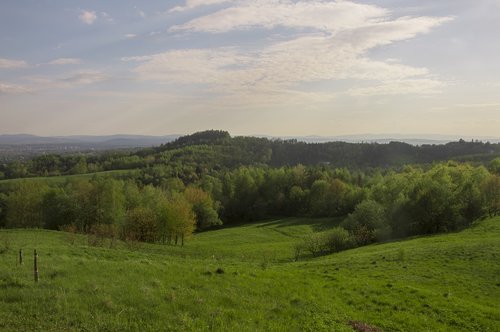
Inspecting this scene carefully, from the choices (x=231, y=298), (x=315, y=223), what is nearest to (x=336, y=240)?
(x=231, y=298)

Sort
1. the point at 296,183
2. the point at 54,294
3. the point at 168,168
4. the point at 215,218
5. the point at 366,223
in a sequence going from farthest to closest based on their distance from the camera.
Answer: the point at 168,168 < the point at 296,183 < the point at 215,218 < the point at 366,223 < the point at 54,294

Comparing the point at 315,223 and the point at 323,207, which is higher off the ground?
the point at 323,207

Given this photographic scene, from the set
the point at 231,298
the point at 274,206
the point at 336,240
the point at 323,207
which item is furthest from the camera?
the point at 274,206

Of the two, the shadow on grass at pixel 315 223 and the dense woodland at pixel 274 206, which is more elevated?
the dense woodland at pixel 274 206

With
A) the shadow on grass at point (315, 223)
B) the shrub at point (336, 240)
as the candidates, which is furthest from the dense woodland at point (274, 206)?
the shadow on grass at point (315, 223)

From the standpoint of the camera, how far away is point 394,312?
1844cm

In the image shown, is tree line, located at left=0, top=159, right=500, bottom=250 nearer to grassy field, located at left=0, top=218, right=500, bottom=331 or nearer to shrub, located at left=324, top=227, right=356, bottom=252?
shrub, located at left=324, top=227, right=356, bottom=252

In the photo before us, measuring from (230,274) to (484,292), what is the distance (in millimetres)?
16174

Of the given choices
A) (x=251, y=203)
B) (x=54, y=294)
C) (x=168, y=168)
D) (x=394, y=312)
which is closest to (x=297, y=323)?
(x=394, y=312)

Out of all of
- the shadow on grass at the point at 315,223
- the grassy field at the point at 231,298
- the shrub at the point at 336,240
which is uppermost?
the grassy field at the point at 231,298

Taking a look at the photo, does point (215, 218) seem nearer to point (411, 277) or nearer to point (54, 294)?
point (411, 277)

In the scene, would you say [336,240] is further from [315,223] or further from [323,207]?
[323,207]

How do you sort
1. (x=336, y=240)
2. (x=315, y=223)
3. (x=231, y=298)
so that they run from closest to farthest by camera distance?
(x=231, y=298) < (x=336, y=240) < (x=315, y=223)

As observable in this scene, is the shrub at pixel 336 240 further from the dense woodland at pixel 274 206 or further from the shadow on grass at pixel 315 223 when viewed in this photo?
the shadow on grass at pixel 315 223
